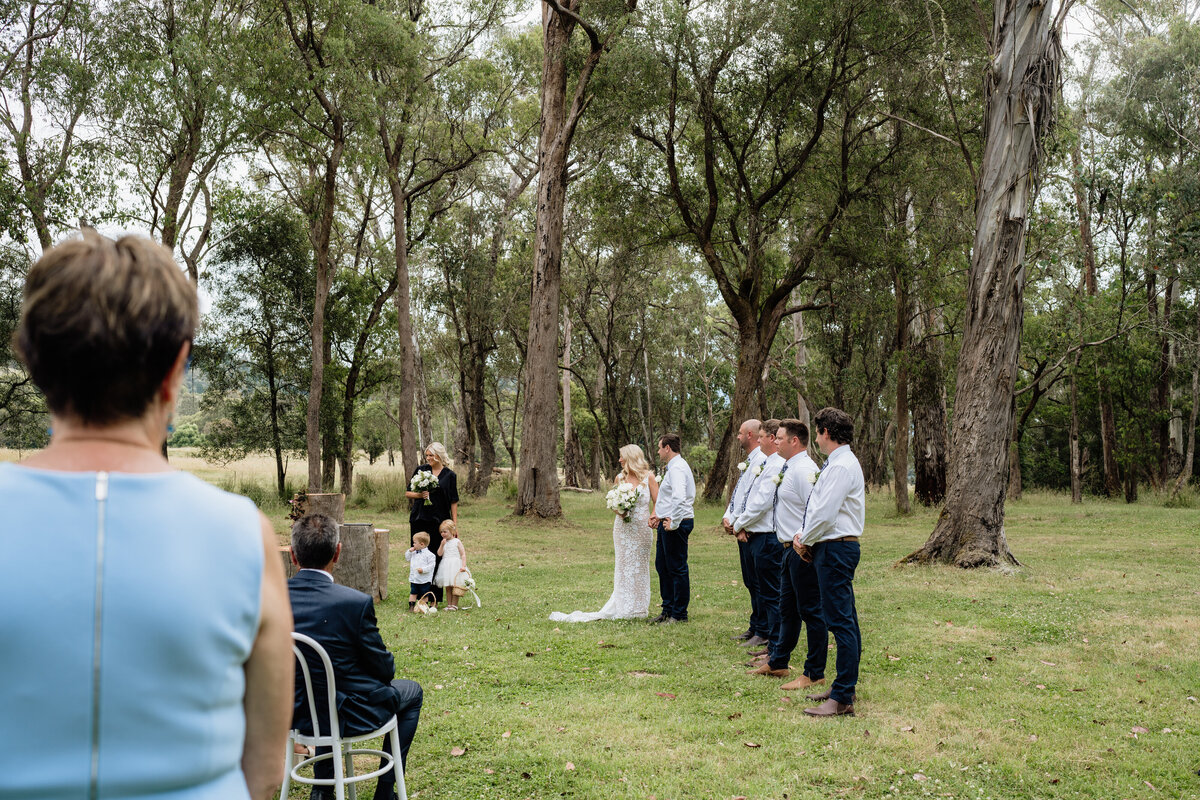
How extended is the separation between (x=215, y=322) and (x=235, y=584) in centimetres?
3122

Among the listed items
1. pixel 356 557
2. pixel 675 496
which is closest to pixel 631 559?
pixel 675 496

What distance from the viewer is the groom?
31.2ft

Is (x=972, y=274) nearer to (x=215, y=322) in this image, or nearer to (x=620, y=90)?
(x=620, y=90)

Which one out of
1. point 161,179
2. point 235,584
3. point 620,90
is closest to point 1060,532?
point 620,90

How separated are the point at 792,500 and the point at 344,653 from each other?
454 centimetres

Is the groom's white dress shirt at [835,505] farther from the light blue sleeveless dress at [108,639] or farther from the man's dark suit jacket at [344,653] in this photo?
the light blue sleeveless dress at [108,639]

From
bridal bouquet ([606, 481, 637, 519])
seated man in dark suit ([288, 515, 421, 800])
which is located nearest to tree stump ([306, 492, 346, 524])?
bridal bouquet ([606, 481, 637, 519])

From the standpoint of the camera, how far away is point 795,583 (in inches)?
279

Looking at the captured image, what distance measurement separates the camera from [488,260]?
3381cm

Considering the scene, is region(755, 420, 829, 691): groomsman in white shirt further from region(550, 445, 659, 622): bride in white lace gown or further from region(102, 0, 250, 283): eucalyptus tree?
region(102, 0, 250, 283): eucalyptus tree

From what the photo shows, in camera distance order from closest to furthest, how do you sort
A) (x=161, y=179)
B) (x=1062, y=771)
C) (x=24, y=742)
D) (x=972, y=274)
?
1. (x=24, y=742)
2. (x=1062, y=771)
3. (x=972, y=274)
4. (x=161, y=179)

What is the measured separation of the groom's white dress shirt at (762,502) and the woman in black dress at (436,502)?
3.84 metres

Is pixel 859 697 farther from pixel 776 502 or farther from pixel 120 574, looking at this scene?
pixel 120 574

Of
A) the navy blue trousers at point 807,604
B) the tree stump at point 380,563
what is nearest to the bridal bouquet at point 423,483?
the tree stump at point 380,563
